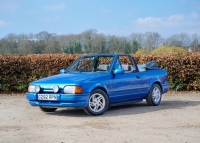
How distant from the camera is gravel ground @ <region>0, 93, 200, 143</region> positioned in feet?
21.6

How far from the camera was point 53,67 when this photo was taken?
16.4 meters

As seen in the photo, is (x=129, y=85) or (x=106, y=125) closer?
(x=106, y=125)

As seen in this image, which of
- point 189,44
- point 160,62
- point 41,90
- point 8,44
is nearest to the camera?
point 41,90

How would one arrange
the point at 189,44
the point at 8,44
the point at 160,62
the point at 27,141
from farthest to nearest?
the point at 189,44, the point at 8,44, the point at 160,62, the point at 27,141

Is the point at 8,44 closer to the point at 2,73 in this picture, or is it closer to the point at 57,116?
the point at 2,73

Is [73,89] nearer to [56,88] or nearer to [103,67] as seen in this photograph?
[56,88]

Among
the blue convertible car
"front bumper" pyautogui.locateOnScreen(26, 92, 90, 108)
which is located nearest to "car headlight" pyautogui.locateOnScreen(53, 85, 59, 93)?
the blue convertible car

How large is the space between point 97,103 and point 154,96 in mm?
2696

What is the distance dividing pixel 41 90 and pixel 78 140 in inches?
117

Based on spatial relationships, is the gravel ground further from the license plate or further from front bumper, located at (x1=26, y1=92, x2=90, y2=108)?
the license plate

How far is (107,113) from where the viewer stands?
380 inches

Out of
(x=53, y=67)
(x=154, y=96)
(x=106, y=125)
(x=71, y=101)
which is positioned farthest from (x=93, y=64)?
(x=53, y=67)

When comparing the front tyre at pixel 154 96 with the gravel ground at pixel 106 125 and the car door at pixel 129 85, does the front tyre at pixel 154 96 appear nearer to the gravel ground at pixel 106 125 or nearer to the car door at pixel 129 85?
the car door at pixel 129 85

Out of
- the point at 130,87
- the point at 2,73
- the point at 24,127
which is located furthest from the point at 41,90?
the point at 2,73
